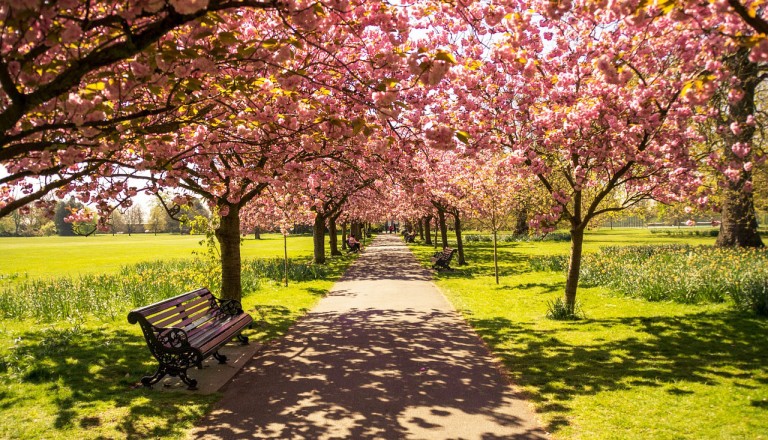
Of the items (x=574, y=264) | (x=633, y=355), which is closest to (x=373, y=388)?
(x=633, y=355)

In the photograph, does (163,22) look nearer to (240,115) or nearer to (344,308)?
(240,115)

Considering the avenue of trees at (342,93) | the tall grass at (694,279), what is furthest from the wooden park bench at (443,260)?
the avenue of trees at (342,93)

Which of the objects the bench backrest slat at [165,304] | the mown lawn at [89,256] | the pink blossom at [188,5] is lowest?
the mown lawn at [89,256]

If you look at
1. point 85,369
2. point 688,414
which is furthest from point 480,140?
point 85,369

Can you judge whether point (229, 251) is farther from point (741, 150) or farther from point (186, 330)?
point (741, 150)

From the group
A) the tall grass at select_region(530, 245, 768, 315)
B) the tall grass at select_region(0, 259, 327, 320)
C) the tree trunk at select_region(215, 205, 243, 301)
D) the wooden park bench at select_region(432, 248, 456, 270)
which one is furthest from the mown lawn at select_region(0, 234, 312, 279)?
the tall grass at select_region(530, 245, 768, 315)

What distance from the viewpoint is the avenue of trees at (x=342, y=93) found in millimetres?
3666

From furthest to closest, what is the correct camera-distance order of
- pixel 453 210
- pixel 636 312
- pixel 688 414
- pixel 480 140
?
pixel 453 210 → pixel 636 312 → pixel 480 140 → pixel 688 414

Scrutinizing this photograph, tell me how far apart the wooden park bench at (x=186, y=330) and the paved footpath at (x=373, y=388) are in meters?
0.61

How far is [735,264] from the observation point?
12.0 metres

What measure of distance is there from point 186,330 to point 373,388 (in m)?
3.05

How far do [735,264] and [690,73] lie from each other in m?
7.41

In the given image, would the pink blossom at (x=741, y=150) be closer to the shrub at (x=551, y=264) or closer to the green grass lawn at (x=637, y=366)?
the green grass lawn at (x=637, y=366)

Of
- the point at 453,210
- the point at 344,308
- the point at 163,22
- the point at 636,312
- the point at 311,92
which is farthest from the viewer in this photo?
the point at 453,210
